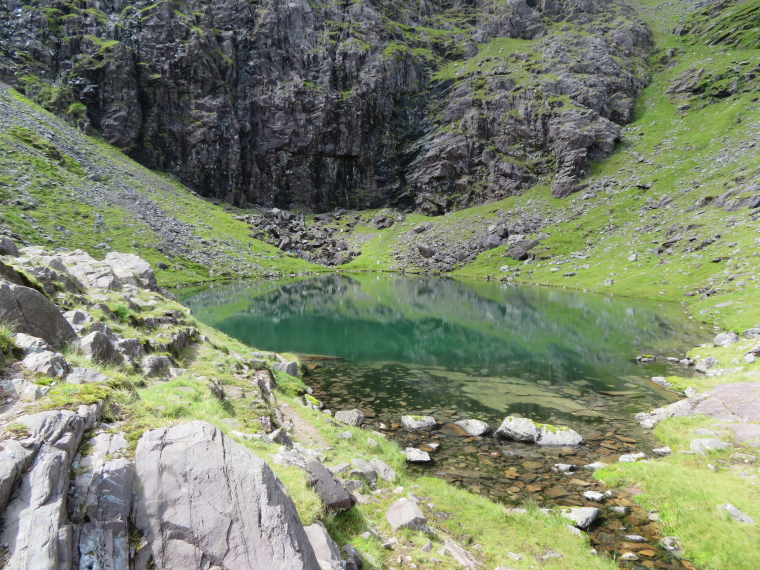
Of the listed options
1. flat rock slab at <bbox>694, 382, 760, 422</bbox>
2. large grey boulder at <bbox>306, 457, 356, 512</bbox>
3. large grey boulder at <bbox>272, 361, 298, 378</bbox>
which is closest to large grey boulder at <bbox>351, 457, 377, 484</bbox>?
large grey boulder at <bbox>306, 457, 356, 512</bbox>

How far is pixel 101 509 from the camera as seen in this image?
541cm

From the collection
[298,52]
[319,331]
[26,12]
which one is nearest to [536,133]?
[298,52]

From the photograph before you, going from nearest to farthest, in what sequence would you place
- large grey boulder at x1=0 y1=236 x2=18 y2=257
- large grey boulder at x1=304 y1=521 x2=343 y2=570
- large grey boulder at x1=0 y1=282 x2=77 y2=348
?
large grey boulder at x1=304 y1=521 x2=343 y2=570
large grey boulder at x1=0 y1=282 x2=77 y2=348
large grey boulder at x1=0 y1=236 x2=18 y2=257

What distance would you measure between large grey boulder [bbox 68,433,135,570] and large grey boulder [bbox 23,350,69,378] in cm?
302

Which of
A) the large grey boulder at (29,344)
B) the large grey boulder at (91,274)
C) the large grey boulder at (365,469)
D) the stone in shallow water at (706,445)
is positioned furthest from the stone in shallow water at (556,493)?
the large grey boulder at (91,274)

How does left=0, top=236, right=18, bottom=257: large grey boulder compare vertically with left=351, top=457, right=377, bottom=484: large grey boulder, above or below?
above

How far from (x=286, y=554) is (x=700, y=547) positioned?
12.7 m

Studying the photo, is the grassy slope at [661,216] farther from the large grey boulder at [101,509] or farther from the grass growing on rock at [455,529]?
the large grey boulder at [101,509]

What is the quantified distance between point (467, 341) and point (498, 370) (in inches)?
408

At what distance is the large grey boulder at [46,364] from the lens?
26.6 feet

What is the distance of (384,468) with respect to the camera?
14.1 metres

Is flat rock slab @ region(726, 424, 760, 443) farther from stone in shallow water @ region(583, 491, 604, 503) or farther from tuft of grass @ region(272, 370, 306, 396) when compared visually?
tuft of grass @ region(272, 370, 306, 396)

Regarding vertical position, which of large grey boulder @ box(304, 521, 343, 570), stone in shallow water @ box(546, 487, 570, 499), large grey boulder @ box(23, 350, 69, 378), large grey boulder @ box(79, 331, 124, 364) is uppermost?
large grey boulder @ box(23, 350, 69, 378)

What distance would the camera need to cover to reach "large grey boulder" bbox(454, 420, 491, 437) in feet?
64.3
